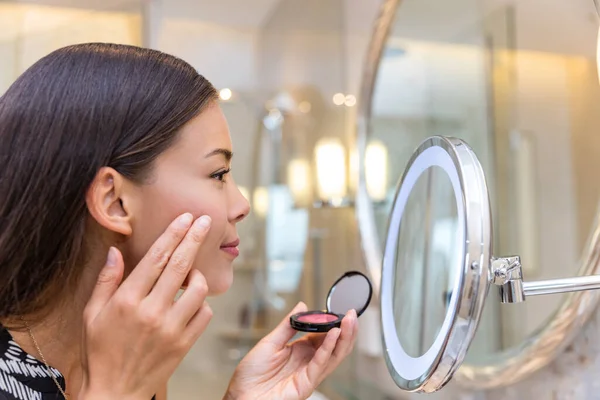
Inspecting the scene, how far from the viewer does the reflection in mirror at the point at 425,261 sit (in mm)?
672

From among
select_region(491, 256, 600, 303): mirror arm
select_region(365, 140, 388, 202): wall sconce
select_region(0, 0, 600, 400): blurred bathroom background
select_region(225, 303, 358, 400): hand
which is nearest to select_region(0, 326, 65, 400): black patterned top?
select_region(225, 303, 358, 400): hand

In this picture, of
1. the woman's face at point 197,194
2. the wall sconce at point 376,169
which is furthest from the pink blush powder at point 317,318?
the wall sconce at point 376,169

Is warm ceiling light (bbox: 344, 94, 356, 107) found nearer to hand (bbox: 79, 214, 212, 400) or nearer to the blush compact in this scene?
the blush compact

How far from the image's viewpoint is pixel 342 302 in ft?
2.35

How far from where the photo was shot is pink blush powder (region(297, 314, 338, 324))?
68 centimetres

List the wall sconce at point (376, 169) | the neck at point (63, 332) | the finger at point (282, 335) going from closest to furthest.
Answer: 1. the neck at point (63, 332)
2. the finger at point (282, 335)
3. the wall sconce at point (376, 169)

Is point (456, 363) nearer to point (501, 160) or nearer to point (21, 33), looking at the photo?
point (501, 160)

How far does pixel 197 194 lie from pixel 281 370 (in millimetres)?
297

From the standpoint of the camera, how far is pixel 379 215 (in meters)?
1.34

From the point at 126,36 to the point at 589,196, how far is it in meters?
1.29

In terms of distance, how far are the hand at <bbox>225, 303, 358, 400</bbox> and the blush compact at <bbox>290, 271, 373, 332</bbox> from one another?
40 millimetres

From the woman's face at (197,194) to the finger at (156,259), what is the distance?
0.03m

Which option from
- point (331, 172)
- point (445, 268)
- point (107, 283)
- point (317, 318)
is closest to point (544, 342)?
point (445, 268)

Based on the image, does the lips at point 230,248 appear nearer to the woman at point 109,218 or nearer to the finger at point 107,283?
the woman at point 109,218
